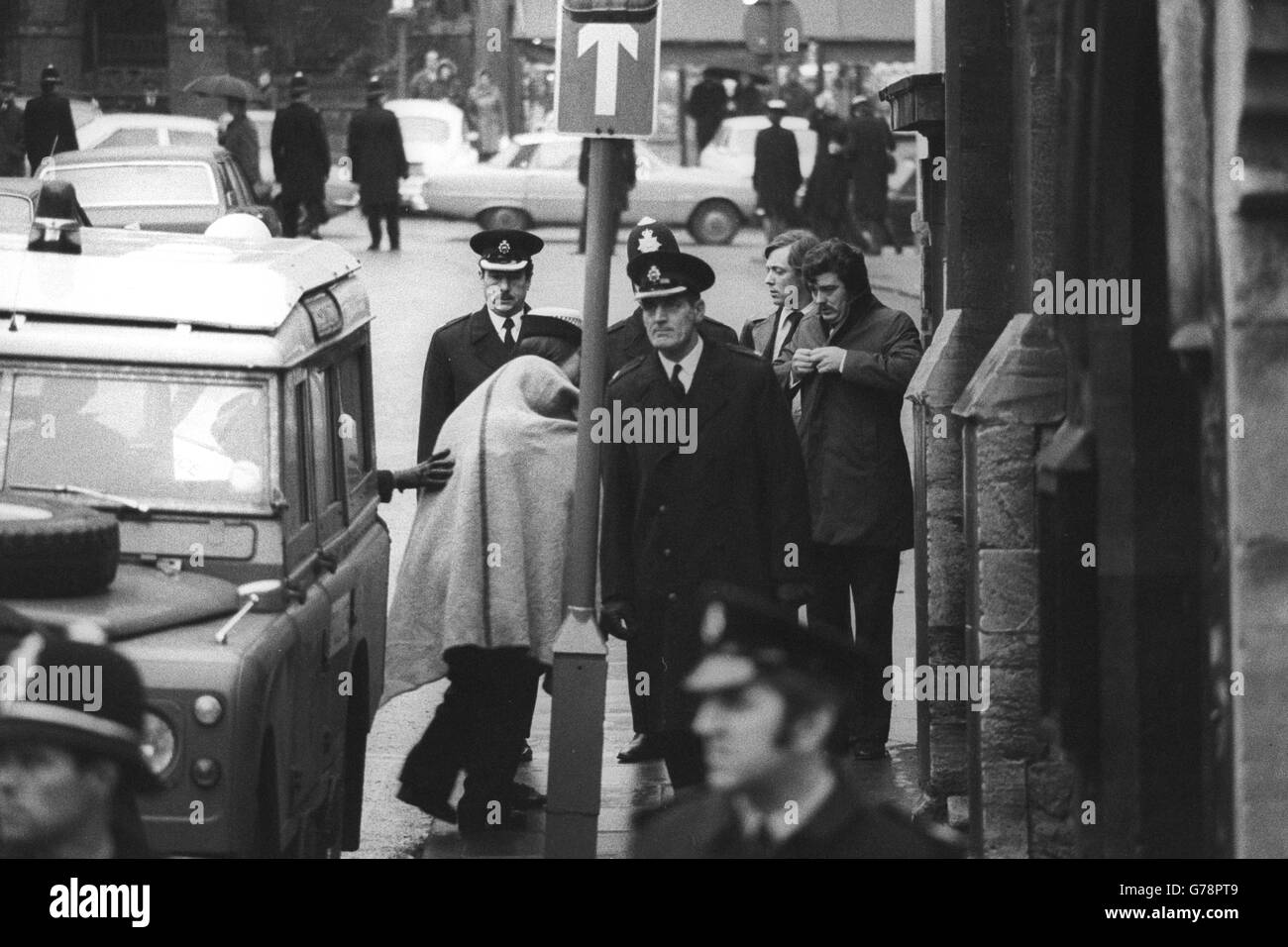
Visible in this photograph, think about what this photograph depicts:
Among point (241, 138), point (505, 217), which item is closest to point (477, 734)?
point (241, 138)

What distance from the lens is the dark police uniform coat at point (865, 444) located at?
1003cm

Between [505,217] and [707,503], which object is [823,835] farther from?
[505,217]

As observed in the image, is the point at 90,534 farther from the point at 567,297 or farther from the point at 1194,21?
the point at 567,297

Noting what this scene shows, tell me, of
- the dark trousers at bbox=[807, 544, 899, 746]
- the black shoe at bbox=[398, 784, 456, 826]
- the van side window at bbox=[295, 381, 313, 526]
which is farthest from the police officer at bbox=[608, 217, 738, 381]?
the van side window at bbox=[295, 381, 313, 526]

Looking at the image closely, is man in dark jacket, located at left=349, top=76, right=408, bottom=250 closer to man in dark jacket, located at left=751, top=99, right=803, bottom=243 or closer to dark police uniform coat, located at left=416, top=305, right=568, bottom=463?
man in dark jacket, located at left=751, top=99, right=803, bottom=243

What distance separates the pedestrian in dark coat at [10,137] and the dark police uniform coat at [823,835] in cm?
2640

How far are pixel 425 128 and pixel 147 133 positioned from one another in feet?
27.5

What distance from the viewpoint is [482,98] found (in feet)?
149

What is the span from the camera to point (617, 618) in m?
8.53

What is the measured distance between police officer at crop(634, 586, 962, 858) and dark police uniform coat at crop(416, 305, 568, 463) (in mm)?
5373

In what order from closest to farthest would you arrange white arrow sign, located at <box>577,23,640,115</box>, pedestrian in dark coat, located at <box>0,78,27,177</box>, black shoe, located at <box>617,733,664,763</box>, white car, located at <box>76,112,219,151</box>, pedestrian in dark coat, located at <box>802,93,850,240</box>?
white arrow sign, located at <box>577,23,640,115</box>, black shoe, located at <box>617,733,664,763</box>, white car, located at <box>76,112,219,151</box>, pedestrian in dark coat, located at <box>0,78,27,177</box>, pedestrian in dark coat, located at <box>802,93,850,240</box>

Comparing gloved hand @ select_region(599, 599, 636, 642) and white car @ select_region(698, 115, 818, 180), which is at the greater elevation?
white car @ select_region(698, 115, 818, 180)

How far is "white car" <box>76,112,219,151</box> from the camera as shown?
97.3 ft
